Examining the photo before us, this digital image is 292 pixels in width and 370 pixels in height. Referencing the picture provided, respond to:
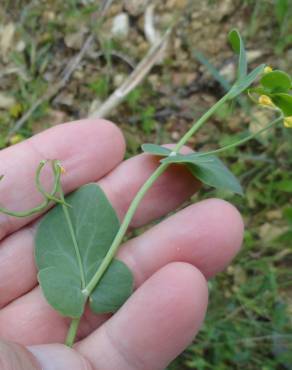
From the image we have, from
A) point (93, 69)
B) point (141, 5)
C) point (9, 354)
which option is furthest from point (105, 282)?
point (141, 5)

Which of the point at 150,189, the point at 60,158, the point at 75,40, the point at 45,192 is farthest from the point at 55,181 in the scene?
the point at 75,40

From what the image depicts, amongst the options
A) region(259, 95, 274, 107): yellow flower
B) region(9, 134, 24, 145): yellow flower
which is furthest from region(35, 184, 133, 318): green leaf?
region(9, 134, 24, 145): yellow flower

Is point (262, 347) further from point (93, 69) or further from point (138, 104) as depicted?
point (93, 69)

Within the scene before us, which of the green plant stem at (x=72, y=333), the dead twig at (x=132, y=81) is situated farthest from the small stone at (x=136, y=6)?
the green plant stem at (x=72, y=333)

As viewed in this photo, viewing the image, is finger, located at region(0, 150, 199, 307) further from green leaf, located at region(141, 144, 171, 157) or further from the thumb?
the thumb

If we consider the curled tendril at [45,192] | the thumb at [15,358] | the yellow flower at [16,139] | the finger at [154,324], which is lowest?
the finger at [154,324]

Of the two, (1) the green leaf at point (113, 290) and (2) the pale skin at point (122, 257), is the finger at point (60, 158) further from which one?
(1) the green leaf at point (113, 290)
